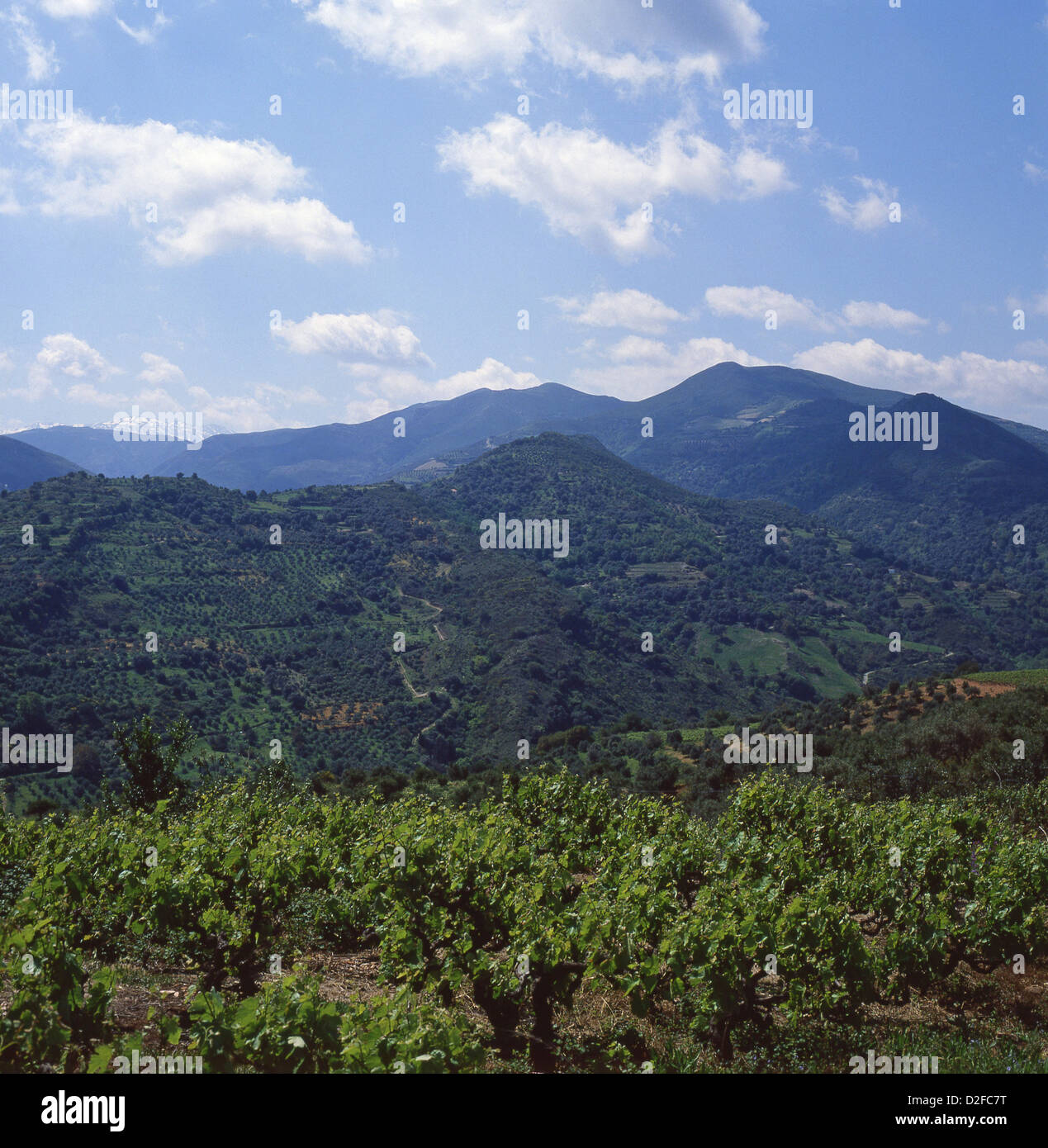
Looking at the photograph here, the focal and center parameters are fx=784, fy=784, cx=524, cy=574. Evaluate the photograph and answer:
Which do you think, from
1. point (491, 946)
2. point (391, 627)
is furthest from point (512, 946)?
point (391, 627)

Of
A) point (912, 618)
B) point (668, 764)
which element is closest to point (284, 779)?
point (668, 764)

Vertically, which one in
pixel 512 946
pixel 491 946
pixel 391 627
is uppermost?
pixel 512 946

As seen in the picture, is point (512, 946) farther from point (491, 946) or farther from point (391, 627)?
point (391, 627)

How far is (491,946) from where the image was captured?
1051cm

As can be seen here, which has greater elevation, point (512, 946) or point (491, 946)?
point (512, 946)

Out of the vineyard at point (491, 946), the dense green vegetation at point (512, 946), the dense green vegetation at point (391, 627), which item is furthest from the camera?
the dense green vegetation at point (391, 627)

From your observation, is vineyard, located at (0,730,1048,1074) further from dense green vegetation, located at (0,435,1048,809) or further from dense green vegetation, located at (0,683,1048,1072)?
dense green vegetation, located at (0,435,1048,809)

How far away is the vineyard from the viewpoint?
6.71m

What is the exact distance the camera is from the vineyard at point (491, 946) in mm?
6707

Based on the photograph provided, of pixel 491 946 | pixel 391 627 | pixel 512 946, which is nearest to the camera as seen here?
pixel 512 946

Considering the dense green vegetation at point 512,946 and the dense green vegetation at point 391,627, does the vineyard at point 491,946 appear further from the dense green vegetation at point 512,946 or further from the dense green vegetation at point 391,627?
the dense green vegetation at point 391,627

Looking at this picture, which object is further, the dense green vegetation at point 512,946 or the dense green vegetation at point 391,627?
the dense green vegetation at point 391,627

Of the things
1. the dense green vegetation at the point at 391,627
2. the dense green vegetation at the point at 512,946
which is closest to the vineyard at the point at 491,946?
the dense green vegetation at the point at 512,946

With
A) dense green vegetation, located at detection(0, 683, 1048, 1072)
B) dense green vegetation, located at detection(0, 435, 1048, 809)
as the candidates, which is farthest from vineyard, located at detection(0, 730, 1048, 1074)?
dense green vegetation, located at detection(0, 435, 1048, 809)
